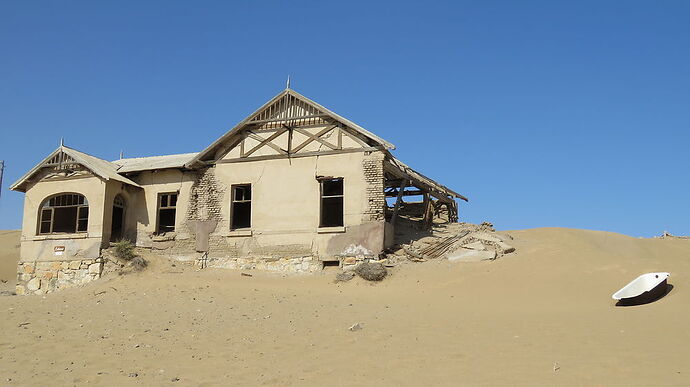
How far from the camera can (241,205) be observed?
2336 centimetres

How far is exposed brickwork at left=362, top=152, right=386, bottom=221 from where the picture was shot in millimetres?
18234

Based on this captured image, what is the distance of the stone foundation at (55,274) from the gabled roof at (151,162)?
380 centimetres

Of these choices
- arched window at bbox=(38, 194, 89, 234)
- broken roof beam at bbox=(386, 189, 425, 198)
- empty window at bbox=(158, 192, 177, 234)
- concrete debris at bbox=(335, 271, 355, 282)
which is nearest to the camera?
concrete debris at bbox=(335, 271, 355, 282)

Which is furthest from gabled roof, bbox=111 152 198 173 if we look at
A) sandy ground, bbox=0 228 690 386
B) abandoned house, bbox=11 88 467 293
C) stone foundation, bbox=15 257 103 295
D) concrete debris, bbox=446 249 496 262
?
concrete debris, bbox=446 249 496 262

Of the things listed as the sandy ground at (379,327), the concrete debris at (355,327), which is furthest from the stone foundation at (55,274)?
the concrete debris at (355,327)

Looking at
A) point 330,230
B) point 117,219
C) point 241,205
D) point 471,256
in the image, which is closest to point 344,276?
point 330,230

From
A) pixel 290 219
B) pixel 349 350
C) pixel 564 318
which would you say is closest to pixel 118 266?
pixel 290 219

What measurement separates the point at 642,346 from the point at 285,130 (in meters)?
13.8

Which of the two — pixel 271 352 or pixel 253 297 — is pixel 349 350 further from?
pixel 253 297

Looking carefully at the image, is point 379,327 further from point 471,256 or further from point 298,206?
point 298,206

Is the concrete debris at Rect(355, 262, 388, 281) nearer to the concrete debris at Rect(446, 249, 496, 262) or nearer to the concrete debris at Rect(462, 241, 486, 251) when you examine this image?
the concrete debris at Rect(446, 249, 496, 262)

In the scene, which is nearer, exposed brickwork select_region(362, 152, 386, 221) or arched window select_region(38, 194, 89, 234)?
exposed brickwork select_region(362, 152, 386, 221)

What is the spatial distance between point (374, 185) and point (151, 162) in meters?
9.61

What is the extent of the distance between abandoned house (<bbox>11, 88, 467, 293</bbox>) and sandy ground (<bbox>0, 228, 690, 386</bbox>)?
132 centimetres
